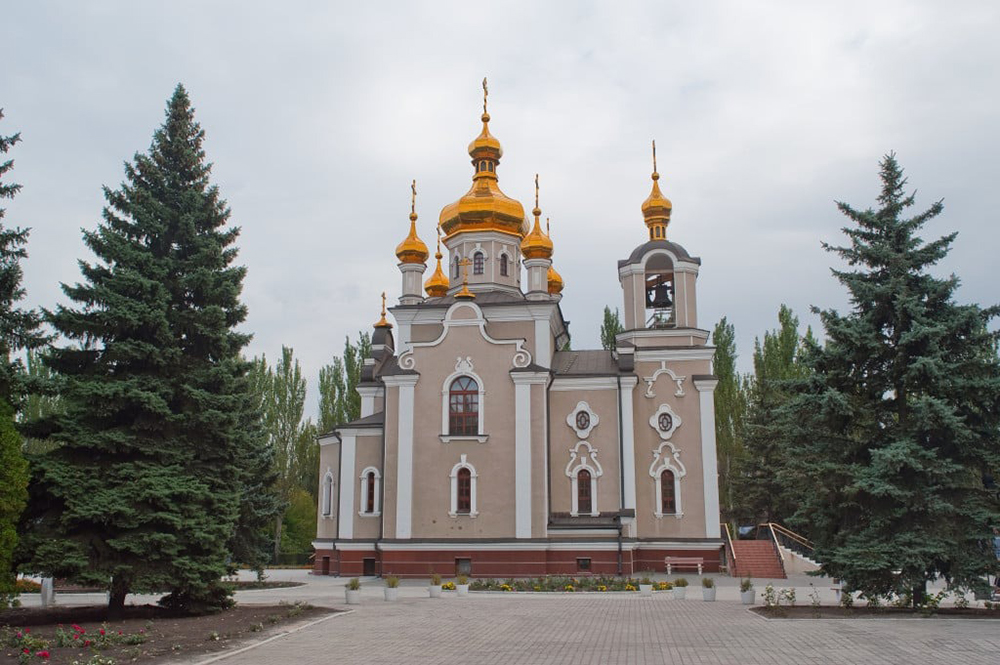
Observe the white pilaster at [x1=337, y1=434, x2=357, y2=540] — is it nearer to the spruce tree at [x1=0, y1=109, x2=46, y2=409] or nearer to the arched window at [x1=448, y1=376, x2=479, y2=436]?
the arched window at [x1=448, y1=376, x2=479, y2=436]

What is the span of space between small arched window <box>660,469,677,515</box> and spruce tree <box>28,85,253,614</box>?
16380 millimetres

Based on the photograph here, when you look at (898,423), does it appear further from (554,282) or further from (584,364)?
(554,282)

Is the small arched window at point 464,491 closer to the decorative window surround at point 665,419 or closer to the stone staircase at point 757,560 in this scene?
the decorative window surround at point 665,419

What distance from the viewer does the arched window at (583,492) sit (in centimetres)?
2895

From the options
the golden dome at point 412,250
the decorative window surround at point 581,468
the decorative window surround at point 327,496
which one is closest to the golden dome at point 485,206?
the golden dome at point 412,250

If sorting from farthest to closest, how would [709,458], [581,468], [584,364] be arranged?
1. [584,364]
2. [709,458]
3. [581,468]

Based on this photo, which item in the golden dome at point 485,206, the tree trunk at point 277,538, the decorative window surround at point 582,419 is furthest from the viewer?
the tree trunk at point 277,538

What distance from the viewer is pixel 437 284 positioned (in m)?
35.9

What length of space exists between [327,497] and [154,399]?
1711cm

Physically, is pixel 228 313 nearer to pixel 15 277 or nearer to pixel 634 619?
pixel 15 277

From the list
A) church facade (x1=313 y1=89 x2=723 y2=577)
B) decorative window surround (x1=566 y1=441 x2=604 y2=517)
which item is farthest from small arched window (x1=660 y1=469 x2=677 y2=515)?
decorative window surround (x1=566 y1=441 x2=604 y2=517)

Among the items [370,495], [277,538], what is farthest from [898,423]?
[277,538]

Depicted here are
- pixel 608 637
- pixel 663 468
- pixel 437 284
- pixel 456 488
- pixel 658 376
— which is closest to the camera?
pixel 608 637

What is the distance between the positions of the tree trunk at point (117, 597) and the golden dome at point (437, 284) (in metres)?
21.7
